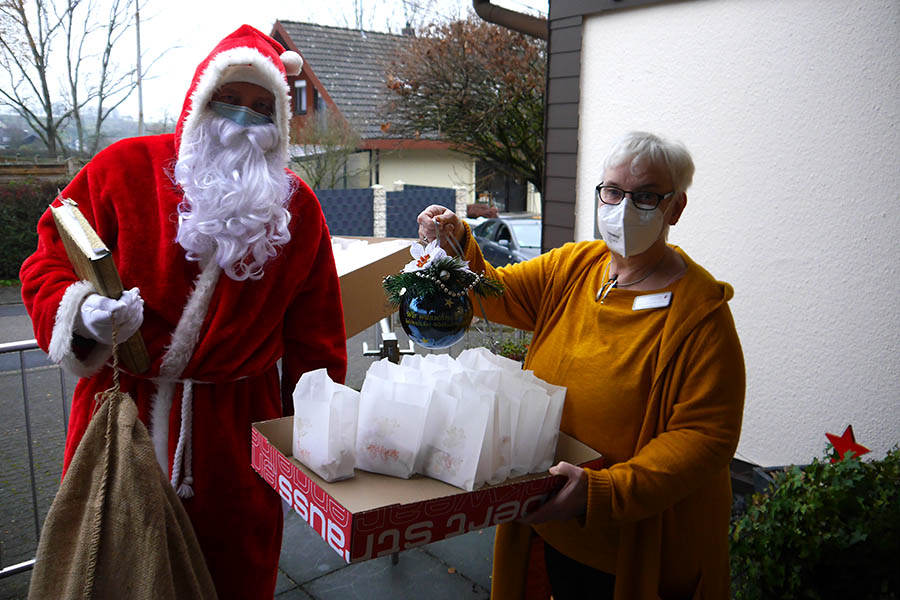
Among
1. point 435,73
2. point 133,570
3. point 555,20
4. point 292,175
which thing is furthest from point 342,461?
point 435,73

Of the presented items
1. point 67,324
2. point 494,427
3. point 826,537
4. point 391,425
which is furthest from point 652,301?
point 67,324

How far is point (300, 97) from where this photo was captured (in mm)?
22000

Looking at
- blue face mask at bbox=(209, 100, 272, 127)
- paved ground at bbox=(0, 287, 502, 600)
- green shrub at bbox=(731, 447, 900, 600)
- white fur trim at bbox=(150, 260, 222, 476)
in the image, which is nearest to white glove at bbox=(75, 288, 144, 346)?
white fur trim at bbox=(150, 260, 222, 476)

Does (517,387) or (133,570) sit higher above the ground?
(517,387)

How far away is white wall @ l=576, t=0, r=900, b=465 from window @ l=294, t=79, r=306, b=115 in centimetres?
1875

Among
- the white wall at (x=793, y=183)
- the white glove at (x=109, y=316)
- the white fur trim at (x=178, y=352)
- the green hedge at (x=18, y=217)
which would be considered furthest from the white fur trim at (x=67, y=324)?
the green hedge at (x=18, y=217)

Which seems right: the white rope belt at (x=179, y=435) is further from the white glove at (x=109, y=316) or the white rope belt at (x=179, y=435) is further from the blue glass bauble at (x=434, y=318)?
the blue glass bauble at (x=434, y=318)

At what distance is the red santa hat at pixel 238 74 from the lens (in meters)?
2.06

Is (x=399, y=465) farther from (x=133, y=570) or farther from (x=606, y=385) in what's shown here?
(x=133, y=570)

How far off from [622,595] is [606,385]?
1.68 feet

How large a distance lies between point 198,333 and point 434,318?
2.58 feet

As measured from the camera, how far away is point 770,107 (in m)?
3.76

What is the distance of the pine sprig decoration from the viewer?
1666 mm

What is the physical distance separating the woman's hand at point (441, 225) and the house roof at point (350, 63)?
18.0 m
